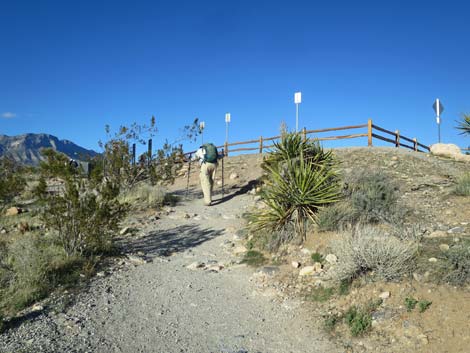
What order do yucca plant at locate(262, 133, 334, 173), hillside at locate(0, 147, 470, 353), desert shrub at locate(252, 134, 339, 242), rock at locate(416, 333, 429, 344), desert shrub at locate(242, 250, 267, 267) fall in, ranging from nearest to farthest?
rock at locate(416, 333, 429, 344)
hillside at locate(0, 147, 470, 353)
desert shrub at locate(242, 250, 267, 267)
desert shrub at locate(252, 134, 339, 242)
yucca plant at locate(262, 133, 334, 173)

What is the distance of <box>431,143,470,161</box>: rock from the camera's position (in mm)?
17228

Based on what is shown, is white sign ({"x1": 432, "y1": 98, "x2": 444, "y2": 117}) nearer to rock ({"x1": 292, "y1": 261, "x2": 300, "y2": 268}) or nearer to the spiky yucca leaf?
the spiky yucca leaf

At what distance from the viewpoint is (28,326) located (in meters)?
4.23

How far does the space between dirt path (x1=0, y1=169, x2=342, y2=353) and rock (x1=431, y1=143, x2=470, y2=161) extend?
48.7ft

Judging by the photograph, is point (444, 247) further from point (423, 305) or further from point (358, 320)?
point (358, 320)

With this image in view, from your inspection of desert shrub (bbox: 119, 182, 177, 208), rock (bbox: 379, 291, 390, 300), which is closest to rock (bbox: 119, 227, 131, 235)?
desert shrub (bbox: 119, 182, 177, 208)

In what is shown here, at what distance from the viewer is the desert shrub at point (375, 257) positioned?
4.88 meters

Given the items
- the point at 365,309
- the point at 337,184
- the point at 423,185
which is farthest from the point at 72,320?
the point at 423,185

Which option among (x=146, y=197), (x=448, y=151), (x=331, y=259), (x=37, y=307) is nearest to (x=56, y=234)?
(x=37, y=307)

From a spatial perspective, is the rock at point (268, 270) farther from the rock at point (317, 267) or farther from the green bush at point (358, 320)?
the green bush at point (358, 320)

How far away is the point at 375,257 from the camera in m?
5.07

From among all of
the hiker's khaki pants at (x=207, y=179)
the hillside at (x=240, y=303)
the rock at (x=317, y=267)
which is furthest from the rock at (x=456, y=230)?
the hiker's khaki pants at (x=207, y=179)

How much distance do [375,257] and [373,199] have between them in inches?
97.0

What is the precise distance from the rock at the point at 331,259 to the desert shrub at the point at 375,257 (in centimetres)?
33
